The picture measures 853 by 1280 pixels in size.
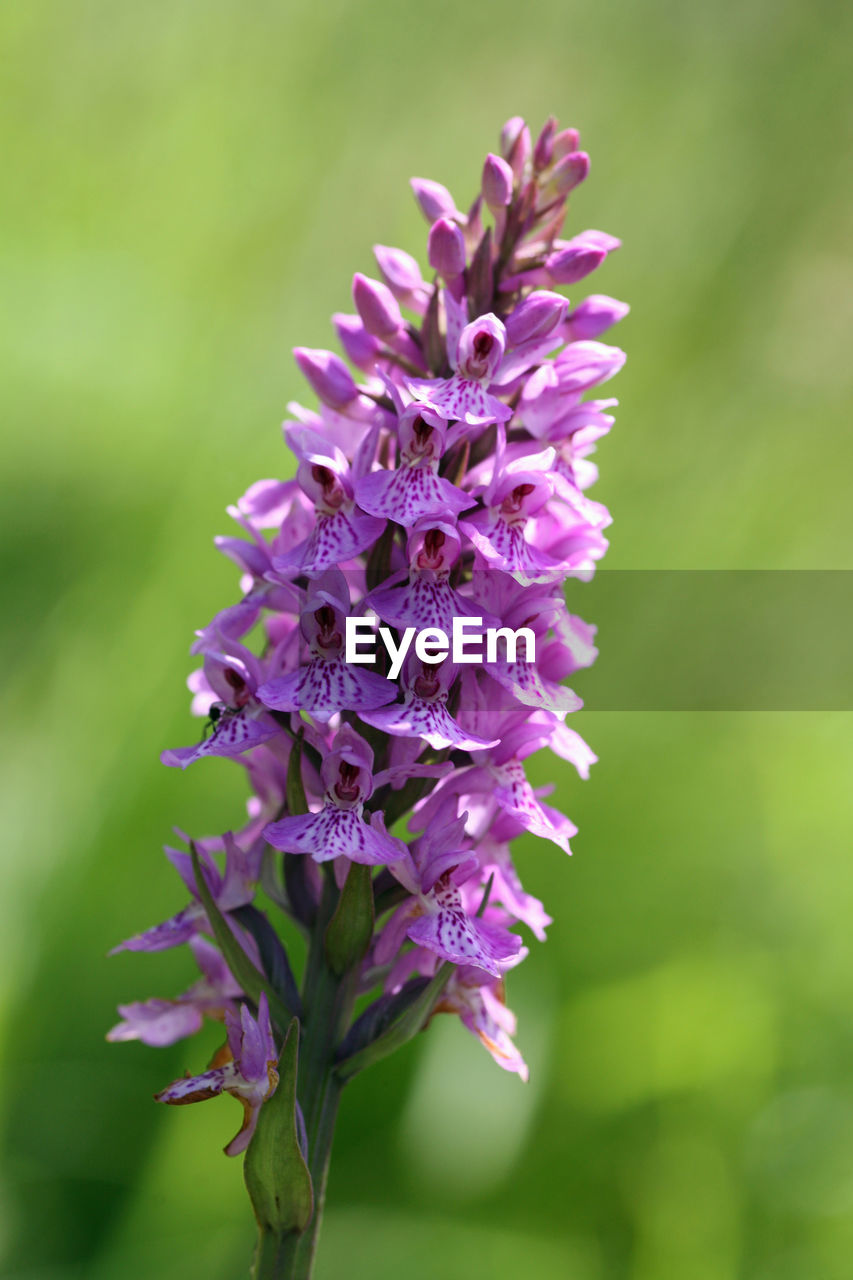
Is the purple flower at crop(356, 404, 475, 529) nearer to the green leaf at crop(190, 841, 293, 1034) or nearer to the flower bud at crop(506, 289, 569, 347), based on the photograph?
the flower bud at crop(506, 289, 569, 347)

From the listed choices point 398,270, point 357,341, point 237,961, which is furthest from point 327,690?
point 398,270

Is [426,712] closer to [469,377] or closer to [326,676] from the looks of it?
[326,676]

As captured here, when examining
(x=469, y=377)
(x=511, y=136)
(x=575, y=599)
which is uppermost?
(x=575, y=599)

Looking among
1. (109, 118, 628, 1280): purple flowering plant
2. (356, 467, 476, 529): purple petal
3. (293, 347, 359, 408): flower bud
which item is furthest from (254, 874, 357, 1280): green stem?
(293, 347, 359, 408): flower bud

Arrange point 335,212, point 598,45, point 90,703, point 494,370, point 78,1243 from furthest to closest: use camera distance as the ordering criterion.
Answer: point 598,45 < point 335,212 < point 90,703 < point 78,1243 < point 494,370

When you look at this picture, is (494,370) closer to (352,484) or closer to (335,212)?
(352,484)

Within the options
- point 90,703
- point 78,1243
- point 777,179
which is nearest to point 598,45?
point 777,179
